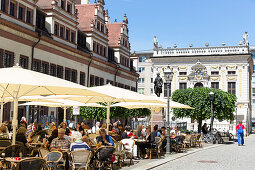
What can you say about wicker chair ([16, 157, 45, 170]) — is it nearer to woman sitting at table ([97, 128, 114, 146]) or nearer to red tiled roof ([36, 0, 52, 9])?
woman sitting at table ([97, 128, 114, 146])

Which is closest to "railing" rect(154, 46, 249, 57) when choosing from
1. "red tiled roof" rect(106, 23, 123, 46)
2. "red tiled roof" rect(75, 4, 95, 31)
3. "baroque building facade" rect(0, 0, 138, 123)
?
"baroque building facade" rect(0, 0, 138, 123)

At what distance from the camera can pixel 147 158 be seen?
1694 centimetres

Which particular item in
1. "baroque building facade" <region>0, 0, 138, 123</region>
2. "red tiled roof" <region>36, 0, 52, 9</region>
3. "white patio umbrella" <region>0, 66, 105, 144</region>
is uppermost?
"red tiled roof" <region>36, 0, 52, 9</region>

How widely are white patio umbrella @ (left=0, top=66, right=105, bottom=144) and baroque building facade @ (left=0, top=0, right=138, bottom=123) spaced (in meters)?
16.6

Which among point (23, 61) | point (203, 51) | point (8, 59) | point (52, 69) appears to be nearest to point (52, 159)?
point (8, 59)

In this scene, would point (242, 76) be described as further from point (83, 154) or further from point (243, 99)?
point (83, 154)

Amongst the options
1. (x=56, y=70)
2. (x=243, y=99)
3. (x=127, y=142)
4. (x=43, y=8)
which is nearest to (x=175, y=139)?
(x=127, y=142)

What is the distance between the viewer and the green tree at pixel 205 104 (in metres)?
36.9

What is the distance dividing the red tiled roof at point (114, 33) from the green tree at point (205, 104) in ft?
43.6

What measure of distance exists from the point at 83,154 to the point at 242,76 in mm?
53524

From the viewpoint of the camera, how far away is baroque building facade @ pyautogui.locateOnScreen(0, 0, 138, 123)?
1112 inches

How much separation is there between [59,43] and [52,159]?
83.0 feet

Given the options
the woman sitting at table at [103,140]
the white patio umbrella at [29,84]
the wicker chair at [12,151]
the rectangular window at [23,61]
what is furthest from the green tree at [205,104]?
the wicker chair at [12,151]

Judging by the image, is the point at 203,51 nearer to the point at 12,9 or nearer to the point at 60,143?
the point at 12,9
